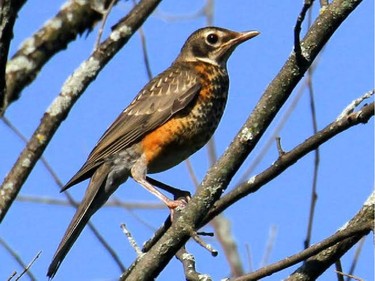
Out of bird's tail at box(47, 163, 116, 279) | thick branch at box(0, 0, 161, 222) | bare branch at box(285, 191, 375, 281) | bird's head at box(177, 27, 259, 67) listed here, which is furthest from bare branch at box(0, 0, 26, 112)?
bird's head at box(177, 27, 259, 67)

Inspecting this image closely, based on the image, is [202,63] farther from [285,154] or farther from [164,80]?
[285,154]

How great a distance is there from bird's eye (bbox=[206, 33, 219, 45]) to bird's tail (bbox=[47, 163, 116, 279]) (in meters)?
1.54

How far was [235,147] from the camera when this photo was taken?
13.4 ft

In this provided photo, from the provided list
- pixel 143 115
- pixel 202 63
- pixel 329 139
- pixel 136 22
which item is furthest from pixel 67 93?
pixel 329 139

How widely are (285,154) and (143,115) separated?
306cm

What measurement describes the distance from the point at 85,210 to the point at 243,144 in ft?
7.51

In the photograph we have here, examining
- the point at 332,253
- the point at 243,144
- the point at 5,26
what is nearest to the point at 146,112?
the point at 5,26

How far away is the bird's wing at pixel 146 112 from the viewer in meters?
6.68

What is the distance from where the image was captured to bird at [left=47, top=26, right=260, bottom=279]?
6516mm

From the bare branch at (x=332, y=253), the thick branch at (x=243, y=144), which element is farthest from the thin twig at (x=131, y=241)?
the bare branch at (x=332, y=253)

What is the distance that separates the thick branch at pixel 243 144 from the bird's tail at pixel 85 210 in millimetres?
1193

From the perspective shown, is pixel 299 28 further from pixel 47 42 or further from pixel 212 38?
pixel 212 38

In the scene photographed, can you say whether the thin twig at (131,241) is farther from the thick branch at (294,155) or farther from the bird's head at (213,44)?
the bird's head at (213,44)

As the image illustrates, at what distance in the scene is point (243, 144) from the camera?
404 centimetres
